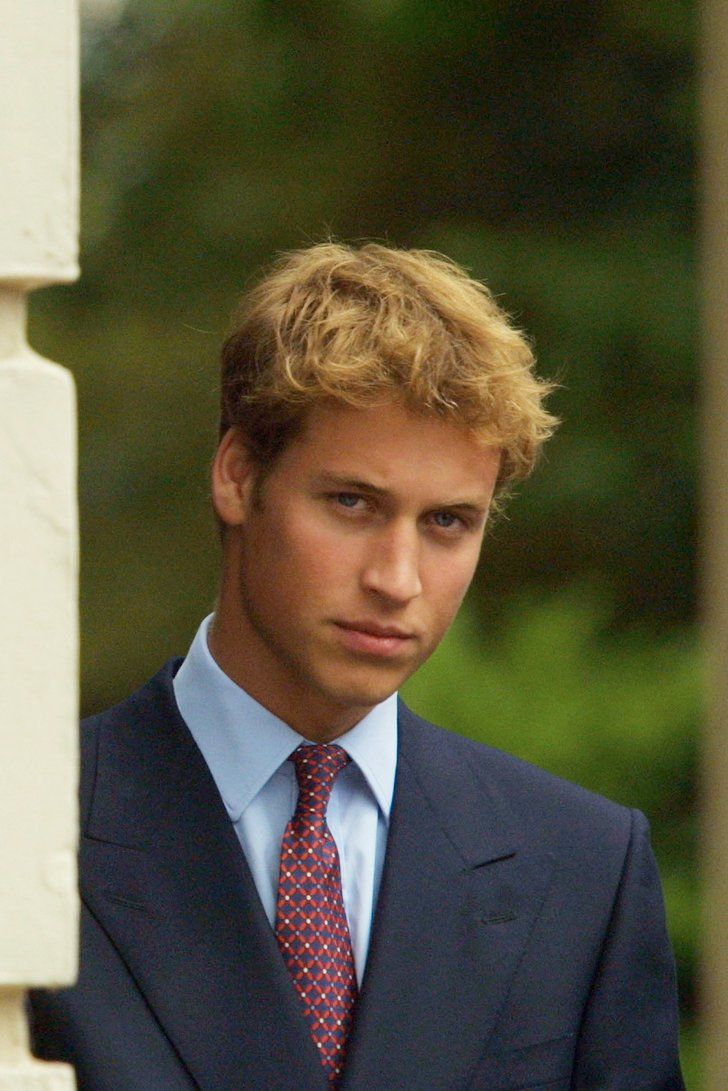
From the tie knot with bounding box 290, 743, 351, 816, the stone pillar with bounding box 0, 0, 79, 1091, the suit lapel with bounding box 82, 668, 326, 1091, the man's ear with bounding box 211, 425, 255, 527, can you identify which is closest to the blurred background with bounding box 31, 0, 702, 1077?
the man's ear with bounding box 211, 425, 255, 527

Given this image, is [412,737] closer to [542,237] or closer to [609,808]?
[609,808]

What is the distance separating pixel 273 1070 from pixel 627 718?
696 cm

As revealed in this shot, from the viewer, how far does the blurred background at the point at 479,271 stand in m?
9.65

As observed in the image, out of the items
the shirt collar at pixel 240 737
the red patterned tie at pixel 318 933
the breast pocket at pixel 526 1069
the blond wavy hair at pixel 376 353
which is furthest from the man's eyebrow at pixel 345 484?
the breast pocket at pixel 526 1069

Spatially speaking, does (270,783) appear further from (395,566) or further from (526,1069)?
(526,1069)

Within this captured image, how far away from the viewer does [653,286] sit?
36.4 ft

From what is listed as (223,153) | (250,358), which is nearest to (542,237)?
(223,153)

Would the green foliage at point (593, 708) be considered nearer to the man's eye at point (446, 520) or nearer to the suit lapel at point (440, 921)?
the suit lapel at point (440, 921)

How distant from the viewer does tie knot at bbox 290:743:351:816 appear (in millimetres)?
2748

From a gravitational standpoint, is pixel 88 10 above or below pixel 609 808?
above

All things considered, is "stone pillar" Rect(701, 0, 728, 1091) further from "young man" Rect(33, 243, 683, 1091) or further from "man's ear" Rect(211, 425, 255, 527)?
"man's ear" Rect(211, 425, 255, 527)

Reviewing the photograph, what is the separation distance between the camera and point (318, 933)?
2.64m

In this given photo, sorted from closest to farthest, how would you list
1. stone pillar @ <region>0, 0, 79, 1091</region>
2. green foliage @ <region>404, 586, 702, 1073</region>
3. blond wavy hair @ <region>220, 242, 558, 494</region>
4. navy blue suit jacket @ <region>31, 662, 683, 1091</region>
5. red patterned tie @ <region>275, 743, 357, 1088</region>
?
stone pillar @ <region>0, 0, 79, 1091</region>
navy blue suit jacket @ <region>31, 662, 683, 1091</region>
red patterned tie @ <region>275, 743, 357, 1088</region>
blond wavy hair @ <region>220, 242, 558, 494</region>
green foliage @ <region>404, 586, 702, 1073</region>

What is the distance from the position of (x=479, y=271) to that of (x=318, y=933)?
28.7 feet
